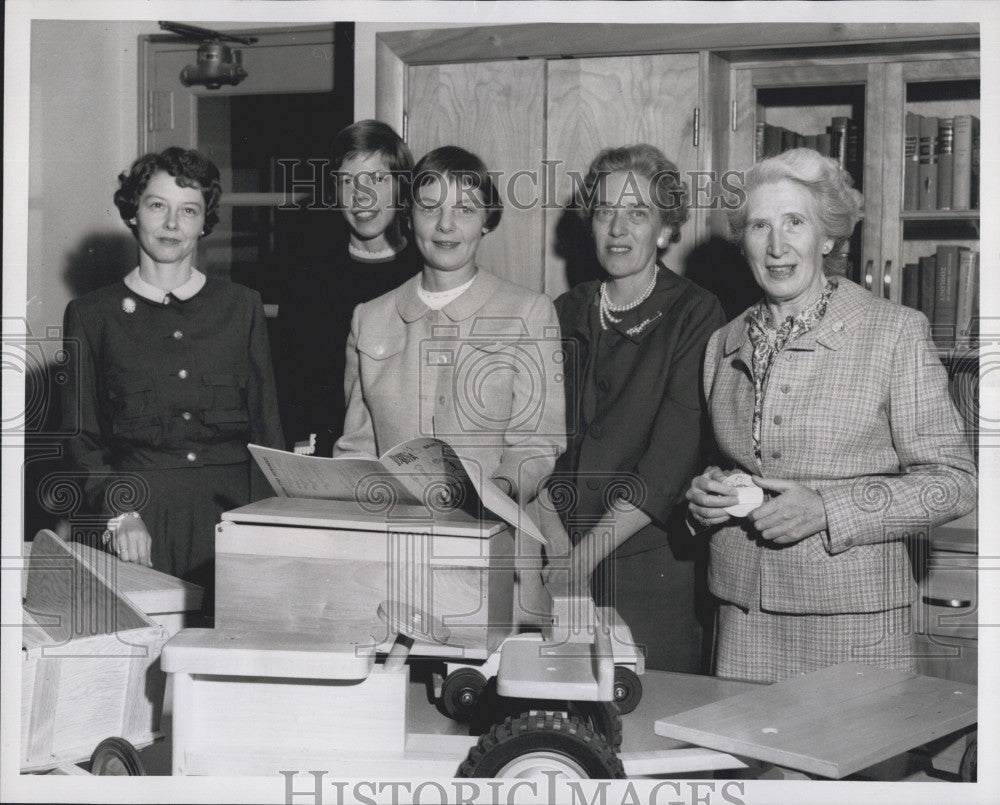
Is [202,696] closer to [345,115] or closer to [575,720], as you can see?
[575,720]

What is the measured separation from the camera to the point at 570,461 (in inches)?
80.0

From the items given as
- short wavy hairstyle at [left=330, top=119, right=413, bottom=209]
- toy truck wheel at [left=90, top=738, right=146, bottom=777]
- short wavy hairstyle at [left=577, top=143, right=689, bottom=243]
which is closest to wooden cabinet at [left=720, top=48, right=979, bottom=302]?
short wavy hairstyle at [left=577, top=143, right=689, bottom=243]

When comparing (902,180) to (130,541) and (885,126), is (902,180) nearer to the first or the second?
(885,126)

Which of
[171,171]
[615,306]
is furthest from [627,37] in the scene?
[171,171]

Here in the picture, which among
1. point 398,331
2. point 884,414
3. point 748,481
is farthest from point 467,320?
point 884,414

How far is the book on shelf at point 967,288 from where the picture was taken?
236 cm

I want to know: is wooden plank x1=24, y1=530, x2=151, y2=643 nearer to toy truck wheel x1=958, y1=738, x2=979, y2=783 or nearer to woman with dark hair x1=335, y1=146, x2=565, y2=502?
woman with dark hair x1=335, y1=146, x2=565, y2=502

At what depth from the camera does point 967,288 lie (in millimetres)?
2363

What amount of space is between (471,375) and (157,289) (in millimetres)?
652

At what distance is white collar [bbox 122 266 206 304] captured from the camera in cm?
204

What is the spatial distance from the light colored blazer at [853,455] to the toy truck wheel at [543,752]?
0.55 m

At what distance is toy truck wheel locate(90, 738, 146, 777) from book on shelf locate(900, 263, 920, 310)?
6.11 feet

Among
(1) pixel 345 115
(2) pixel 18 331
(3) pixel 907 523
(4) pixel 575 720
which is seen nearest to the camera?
(4) pixel 575 720

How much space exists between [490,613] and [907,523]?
719mm
